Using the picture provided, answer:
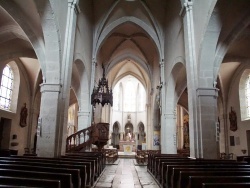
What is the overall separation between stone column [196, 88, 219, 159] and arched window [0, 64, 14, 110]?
1258 centimetres

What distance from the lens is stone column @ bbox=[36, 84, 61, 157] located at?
7.87m

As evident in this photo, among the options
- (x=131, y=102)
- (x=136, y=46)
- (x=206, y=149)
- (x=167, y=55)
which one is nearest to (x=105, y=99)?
(x=167, y=55)

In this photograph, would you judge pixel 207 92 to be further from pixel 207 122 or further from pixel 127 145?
pixel 127 145

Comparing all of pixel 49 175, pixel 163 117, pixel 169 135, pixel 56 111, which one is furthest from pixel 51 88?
pixel 169 135

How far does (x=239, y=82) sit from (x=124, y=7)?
32.3 feet

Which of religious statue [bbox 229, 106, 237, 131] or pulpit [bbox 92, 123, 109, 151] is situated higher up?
religious statue [bbox 229, 106, 237, 131]

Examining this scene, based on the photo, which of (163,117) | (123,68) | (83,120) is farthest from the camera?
(123,68)

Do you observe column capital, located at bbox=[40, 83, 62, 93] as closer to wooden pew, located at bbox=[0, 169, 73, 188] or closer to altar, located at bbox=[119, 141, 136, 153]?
wooden pew, located at bbox=[0, 169, 73, 188]

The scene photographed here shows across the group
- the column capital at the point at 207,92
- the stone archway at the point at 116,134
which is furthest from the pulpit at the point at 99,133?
the stone archway at the point at 116,134

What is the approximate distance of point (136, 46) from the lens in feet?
70.7

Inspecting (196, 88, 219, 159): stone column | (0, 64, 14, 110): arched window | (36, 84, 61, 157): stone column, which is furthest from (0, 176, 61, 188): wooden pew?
(0, 64, 14, 110): arched window

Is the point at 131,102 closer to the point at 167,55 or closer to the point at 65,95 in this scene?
the point at 167,55

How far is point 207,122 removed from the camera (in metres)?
7.92

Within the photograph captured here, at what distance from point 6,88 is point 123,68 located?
15.3 metres
